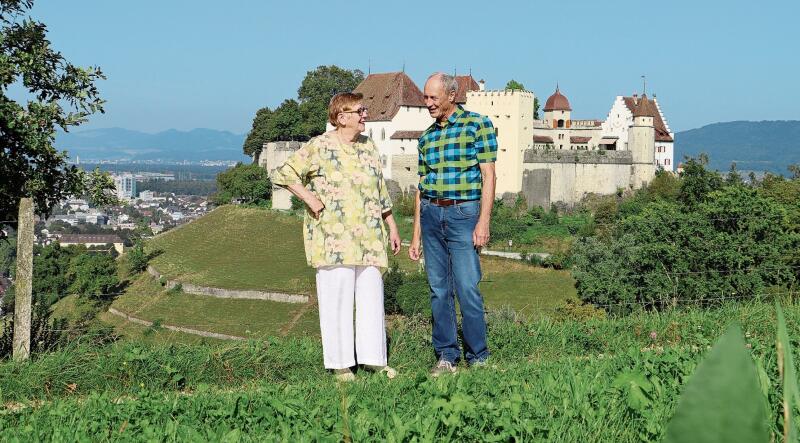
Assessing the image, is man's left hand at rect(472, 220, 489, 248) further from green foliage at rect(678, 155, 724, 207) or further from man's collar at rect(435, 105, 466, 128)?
green foliage at rect(678, 155, 724, 207)

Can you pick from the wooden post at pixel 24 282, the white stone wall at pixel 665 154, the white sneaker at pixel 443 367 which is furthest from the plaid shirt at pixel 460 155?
the white stone wall at pixel 665 154

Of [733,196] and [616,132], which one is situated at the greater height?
[616,132]

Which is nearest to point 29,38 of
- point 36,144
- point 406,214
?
point 36,144

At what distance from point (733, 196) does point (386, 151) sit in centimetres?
3067

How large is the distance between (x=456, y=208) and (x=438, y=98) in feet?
2.39

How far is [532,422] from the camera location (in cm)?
328

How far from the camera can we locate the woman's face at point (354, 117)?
5.89m

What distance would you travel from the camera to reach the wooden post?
6227 mm

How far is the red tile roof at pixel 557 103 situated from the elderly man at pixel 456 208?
64.7 m

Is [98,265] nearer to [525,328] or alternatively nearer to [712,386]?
[525,328]

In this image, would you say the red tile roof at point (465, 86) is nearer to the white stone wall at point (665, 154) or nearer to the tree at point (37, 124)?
the white stone wall at point (665, 154)

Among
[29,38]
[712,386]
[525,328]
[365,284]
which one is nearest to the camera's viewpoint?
[712,386]

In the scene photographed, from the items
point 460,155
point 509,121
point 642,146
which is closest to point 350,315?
point 460,155

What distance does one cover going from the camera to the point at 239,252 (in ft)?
161
